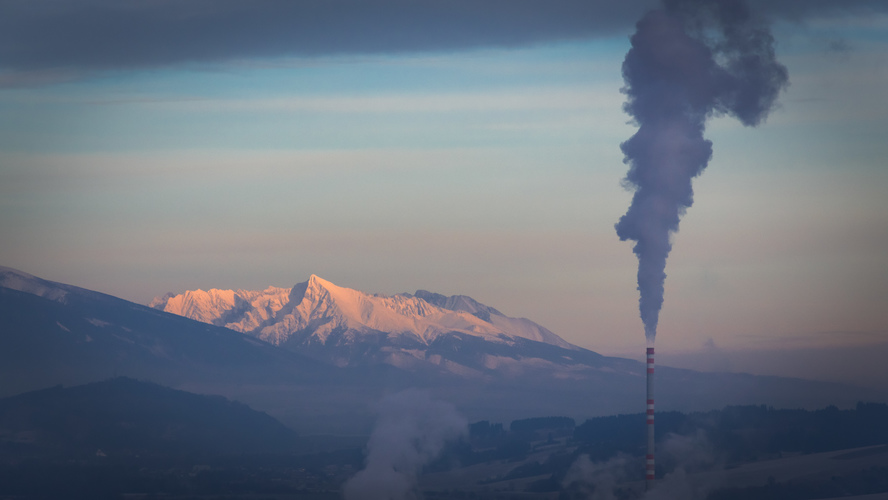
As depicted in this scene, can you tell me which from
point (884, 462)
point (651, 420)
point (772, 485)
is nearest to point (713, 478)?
point (772, 485)

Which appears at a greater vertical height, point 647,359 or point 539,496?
point 647,359

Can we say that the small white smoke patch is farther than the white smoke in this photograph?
Yes

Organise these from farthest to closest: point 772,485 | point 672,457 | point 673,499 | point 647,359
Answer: point 672,457 → point 772,485 → point 673,499 → point 647,359

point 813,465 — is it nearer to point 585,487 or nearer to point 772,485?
point 772,485

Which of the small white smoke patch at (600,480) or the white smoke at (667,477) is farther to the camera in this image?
the small white smoke patch at (600,480)

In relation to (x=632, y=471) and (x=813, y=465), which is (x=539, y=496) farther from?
(x=813, y=465)

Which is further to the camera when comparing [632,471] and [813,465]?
[813,465]

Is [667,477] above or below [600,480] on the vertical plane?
above

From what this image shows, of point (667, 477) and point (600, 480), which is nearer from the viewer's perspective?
point (667, 477)

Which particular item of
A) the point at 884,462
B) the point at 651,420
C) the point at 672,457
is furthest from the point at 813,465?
the point at 651,420

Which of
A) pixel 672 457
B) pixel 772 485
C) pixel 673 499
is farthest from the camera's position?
pixel 672 457
